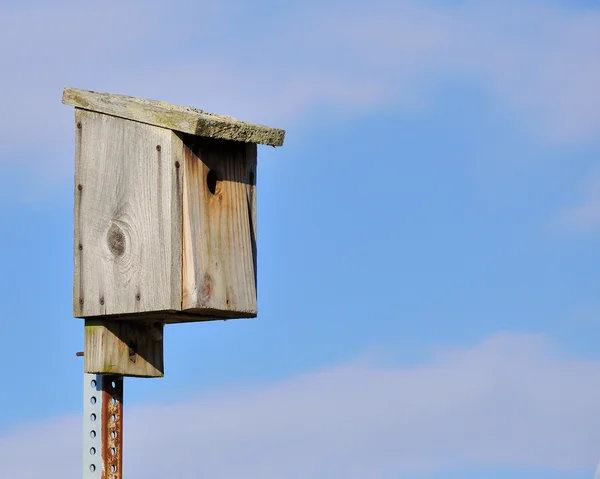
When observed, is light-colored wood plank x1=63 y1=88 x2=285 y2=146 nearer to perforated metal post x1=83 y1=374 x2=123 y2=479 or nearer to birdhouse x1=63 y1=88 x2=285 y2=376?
birdhouse x1=63 y1=88 x2=285 y2=376

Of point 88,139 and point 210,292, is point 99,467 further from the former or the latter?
point 88,139

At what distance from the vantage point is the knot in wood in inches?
227

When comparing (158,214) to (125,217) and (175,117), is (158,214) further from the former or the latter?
(175,117)

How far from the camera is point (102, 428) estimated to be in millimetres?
5734

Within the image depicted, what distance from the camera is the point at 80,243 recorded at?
590 cm

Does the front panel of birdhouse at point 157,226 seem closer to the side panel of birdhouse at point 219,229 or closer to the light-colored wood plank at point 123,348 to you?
the side panel of birdhouse at point 219,229

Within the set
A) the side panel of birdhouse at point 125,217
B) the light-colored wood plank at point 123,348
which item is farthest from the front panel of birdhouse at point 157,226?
the light-colored wood plank at point 123,348

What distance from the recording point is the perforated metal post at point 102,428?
5695 millimetres

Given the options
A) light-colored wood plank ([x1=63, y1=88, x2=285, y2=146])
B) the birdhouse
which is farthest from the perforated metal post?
light-colored wood plank ([x1=63, y1=88, x2=285, y2=146])

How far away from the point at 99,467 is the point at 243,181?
4.61 feet

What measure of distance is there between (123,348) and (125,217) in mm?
587

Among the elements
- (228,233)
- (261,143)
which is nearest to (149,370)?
(228,233)

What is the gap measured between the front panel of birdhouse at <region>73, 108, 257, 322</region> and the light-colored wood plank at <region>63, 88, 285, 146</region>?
40mm

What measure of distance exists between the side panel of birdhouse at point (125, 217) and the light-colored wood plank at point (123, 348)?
110 millimetres
